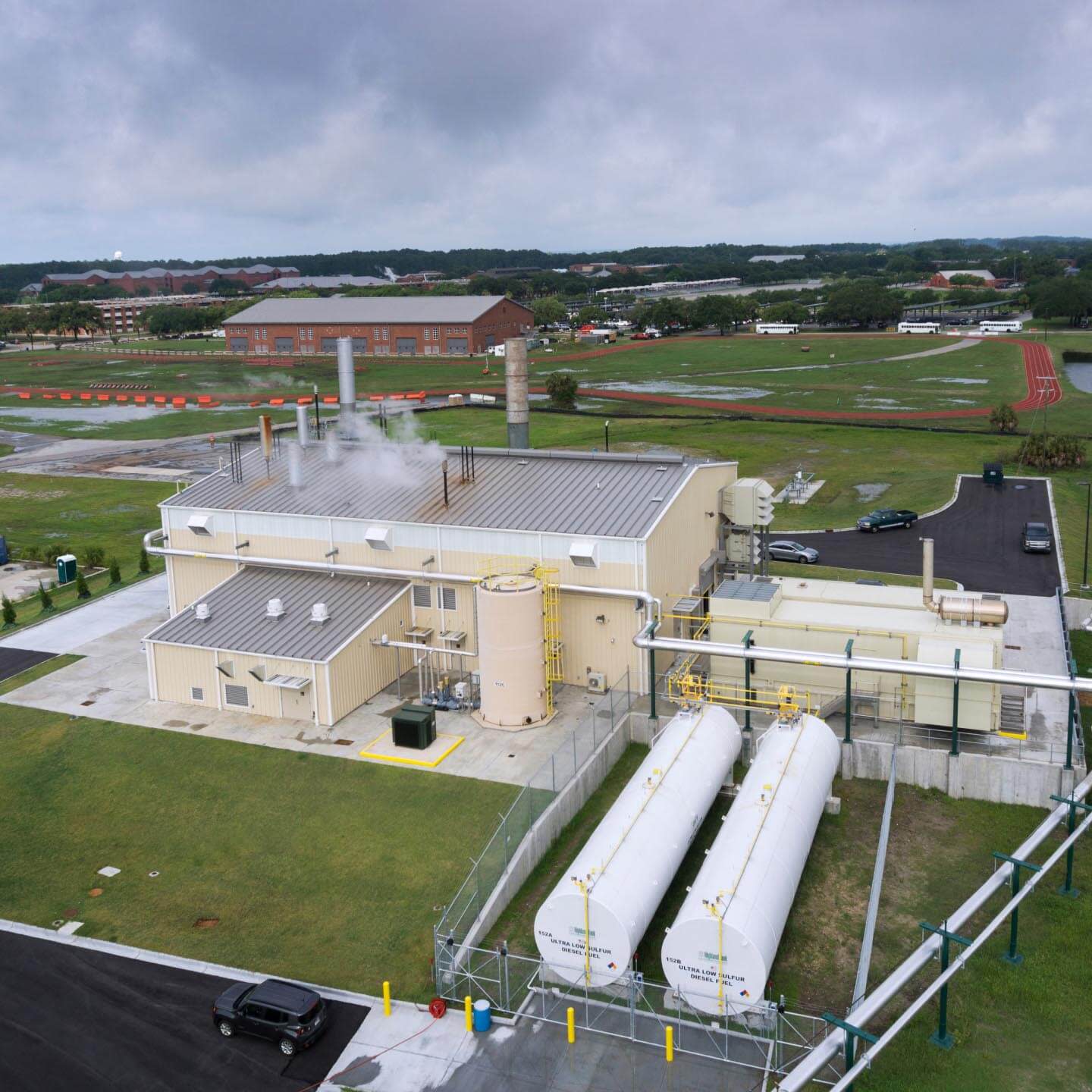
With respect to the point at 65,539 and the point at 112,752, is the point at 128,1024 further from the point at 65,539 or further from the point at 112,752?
the point at 65,539

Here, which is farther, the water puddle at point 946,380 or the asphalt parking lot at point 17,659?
the water puddle at point 946,380

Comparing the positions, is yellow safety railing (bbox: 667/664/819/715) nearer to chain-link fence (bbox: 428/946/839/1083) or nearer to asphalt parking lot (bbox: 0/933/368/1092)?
chain-link fence (bbox: 428/946/839/1083)

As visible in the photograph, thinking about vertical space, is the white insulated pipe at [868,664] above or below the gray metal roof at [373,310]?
below

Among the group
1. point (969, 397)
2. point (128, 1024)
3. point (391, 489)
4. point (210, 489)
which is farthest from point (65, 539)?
point (969, 397)

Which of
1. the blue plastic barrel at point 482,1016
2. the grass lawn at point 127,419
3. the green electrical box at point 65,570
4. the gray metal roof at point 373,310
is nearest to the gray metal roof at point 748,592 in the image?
the blue plastic barrel at point 482,1016

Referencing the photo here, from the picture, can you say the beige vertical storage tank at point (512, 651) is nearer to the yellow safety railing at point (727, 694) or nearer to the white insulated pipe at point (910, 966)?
the yellow safety railing at point (727, 694)

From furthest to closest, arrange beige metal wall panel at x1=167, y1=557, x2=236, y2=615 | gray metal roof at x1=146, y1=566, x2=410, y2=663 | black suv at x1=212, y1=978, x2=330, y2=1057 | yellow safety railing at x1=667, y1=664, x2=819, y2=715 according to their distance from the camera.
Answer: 1. beige metal wall panel at x1=167, y1=557, x2=236, y2=615
2. gray metal roof at x1=146, y1=566, x2=410, y2=663
3. yellow safety railing at x1=667, y1=664, x2=819, y2=715
4. black suv at x1=212, y1=978, x2=330, y2=1057

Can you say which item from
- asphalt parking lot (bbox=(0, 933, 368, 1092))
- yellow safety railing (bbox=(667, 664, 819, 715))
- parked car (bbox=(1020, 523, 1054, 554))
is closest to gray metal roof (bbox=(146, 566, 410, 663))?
yellow safety railing (bbox=(667, 664, 819, 715))
